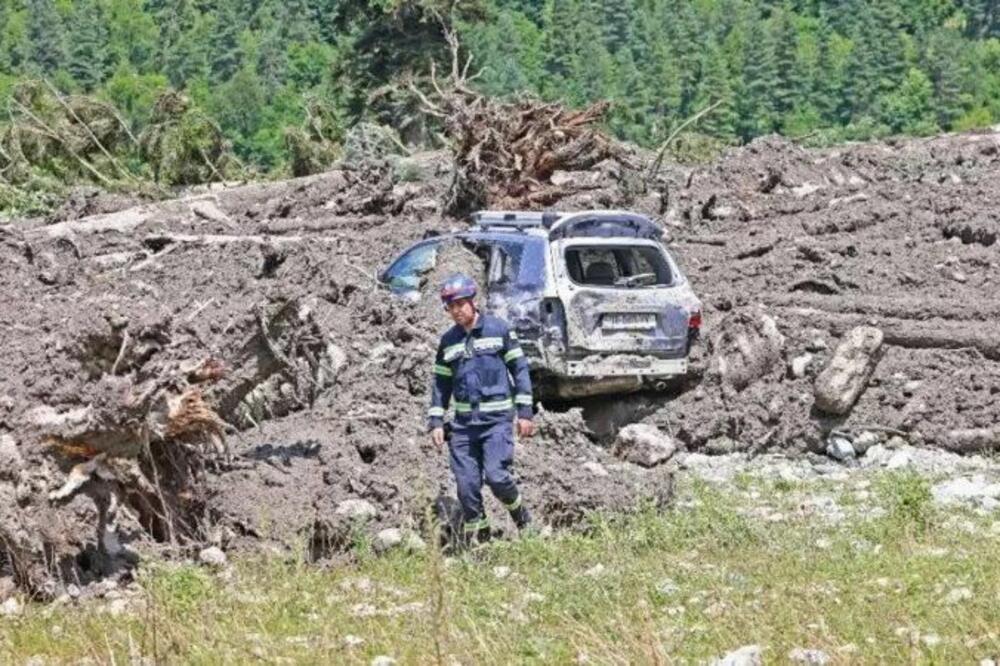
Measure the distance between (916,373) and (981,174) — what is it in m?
8.70

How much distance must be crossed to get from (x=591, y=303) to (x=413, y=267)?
248 centimetres

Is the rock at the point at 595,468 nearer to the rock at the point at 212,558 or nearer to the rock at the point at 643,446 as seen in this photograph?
the rock at the point at 643,446

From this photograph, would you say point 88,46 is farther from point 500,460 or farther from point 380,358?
point 500,460

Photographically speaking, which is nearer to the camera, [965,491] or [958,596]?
[958,596]

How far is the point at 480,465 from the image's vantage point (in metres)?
11.5

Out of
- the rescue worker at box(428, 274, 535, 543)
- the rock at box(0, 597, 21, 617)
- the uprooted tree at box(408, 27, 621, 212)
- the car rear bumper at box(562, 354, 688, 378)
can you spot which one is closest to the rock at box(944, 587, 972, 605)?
the rescue worker at box(428, 274, 535, 543)

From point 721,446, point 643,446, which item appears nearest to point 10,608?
point 643,446

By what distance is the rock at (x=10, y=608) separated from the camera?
934cm

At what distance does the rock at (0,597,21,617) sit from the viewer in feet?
30.7

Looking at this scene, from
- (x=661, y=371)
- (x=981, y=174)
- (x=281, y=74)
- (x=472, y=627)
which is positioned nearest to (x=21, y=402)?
(x=472, y=627)

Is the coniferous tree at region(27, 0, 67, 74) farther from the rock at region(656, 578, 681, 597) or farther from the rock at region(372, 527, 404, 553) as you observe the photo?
the rock at region(656, 578, 681, 597)

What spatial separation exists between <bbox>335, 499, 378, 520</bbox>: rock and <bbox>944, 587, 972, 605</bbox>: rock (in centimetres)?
434

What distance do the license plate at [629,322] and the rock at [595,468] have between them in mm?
2354

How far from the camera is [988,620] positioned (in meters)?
7.85
